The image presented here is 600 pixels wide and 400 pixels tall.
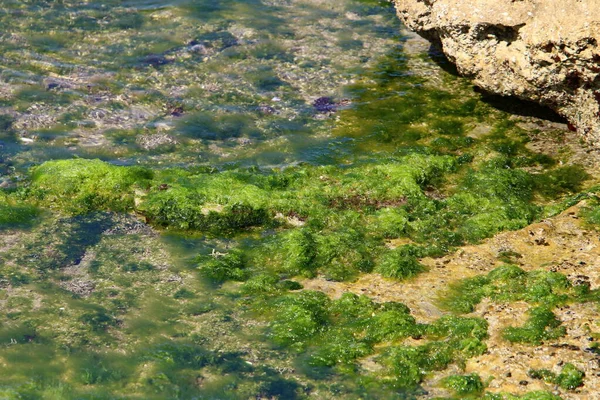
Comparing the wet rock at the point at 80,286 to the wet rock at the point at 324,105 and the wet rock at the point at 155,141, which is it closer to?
the wet rock at the point at 155,141

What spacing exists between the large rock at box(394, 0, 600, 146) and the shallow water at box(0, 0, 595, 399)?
0.49 meters

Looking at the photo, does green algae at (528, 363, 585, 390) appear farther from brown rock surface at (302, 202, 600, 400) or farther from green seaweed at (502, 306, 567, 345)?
green seaweed at (502, 306, 567, 345)

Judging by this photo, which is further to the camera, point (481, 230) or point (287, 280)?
point (481, 230)

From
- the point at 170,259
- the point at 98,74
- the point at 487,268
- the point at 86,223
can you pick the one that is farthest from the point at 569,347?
the point at 98,74

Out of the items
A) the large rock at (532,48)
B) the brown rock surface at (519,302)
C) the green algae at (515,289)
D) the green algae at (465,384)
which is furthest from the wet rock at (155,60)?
the green algae at (465,384)

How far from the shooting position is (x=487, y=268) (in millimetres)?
6664

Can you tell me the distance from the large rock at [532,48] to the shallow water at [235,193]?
49 cm

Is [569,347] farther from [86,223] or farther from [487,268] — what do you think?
[86,223]

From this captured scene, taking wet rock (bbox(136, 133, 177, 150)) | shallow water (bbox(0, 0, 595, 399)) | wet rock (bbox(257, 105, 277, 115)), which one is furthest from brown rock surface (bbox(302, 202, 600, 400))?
wet rock (bbox(257, 105, 277, 115))

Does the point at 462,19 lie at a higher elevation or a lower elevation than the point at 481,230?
higher

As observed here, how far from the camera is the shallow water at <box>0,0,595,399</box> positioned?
5.73 metres

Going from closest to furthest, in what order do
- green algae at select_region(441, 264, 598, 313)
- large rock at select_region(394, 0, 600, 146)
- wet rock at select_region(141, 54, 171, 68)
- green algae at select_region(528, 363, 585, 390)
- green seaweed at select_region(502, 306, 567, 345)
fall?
green algae at select_region(528, 363, 585, 390)
green seaweed at select_region(502, 306, 567, 345)
green algae at select_region(441, 264, 598, 313)
large rock at select_region(394, 0, 600, 146)
wet rock at select_region(141, 54, 171, 68)

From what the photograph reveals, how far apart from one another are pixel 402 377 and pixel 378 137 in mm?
4111

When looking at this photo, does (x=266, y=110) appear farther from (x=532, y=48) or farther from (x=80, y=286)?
(x=80, y=286)
